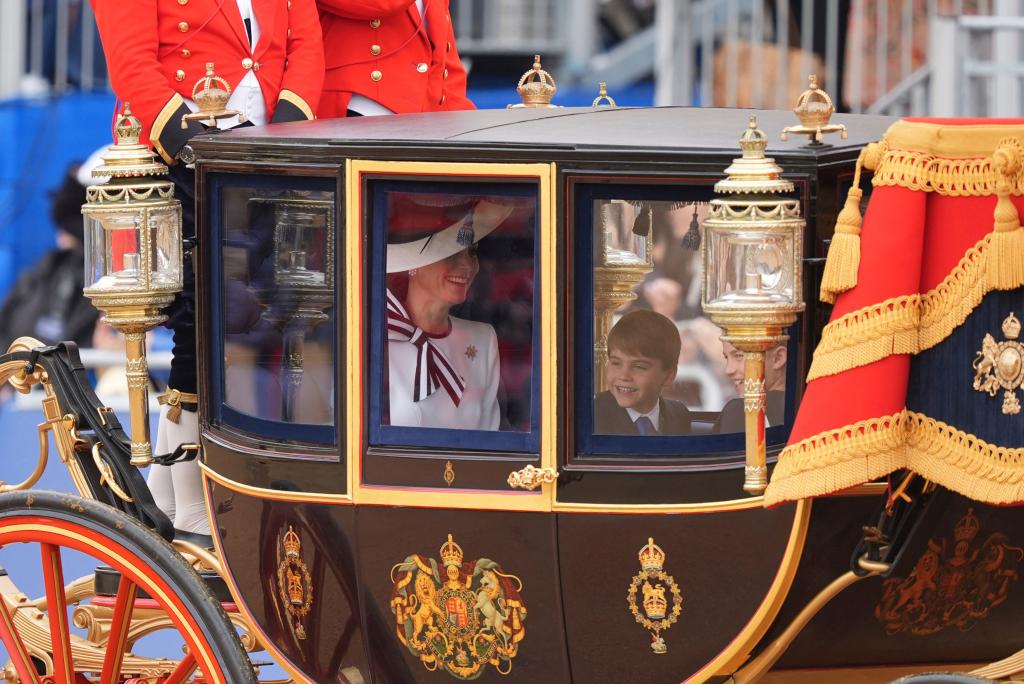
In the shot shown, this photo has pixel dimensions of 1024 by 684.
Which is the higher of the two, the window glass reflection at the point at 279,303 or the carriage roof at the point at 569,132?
the carriage roof at the point at 569,132

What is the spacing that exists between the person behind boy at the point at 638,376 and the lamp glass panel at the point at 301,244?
474 millimetres

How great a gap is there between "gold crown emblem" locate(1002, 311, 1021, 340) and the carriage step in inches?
61.9

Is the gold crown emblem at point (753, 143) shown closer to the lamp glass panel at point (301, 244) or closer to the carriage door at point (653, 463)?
the carriage door at point (653, 463)

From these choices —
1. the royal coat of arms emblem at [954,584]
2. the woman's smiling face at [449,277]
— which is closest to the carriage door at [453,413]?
the woman's smiling face at [449,277]

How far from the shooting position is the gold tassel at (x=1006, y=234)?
2.34 meters

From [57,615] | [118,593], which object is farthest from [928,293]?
[57,615]

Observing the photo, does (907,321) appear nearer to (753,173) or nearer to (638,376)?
(753,173)

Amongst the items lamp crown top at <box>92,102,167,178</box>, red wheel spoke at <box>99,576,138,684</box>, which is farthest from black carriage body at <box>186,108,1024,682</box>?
red wheel spoke at <box>99,576,138,684</box>

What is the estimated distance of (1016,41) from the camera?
6.25 meters

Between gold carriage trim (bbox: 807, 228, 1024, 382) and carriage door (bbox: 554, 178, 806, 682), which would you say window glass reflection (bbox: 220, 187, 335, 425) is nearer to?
carriage door (bbox: 554, 178, 806, 682)

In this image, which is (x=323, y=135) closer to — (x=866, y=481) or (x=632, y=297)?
(x=632, y=297)

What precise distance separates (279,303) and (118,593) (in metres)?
0.56

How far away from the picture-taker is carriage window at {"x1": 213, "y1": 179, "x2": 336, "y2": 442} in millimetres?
2875

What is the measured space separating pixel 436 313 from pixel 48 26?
6.22m
